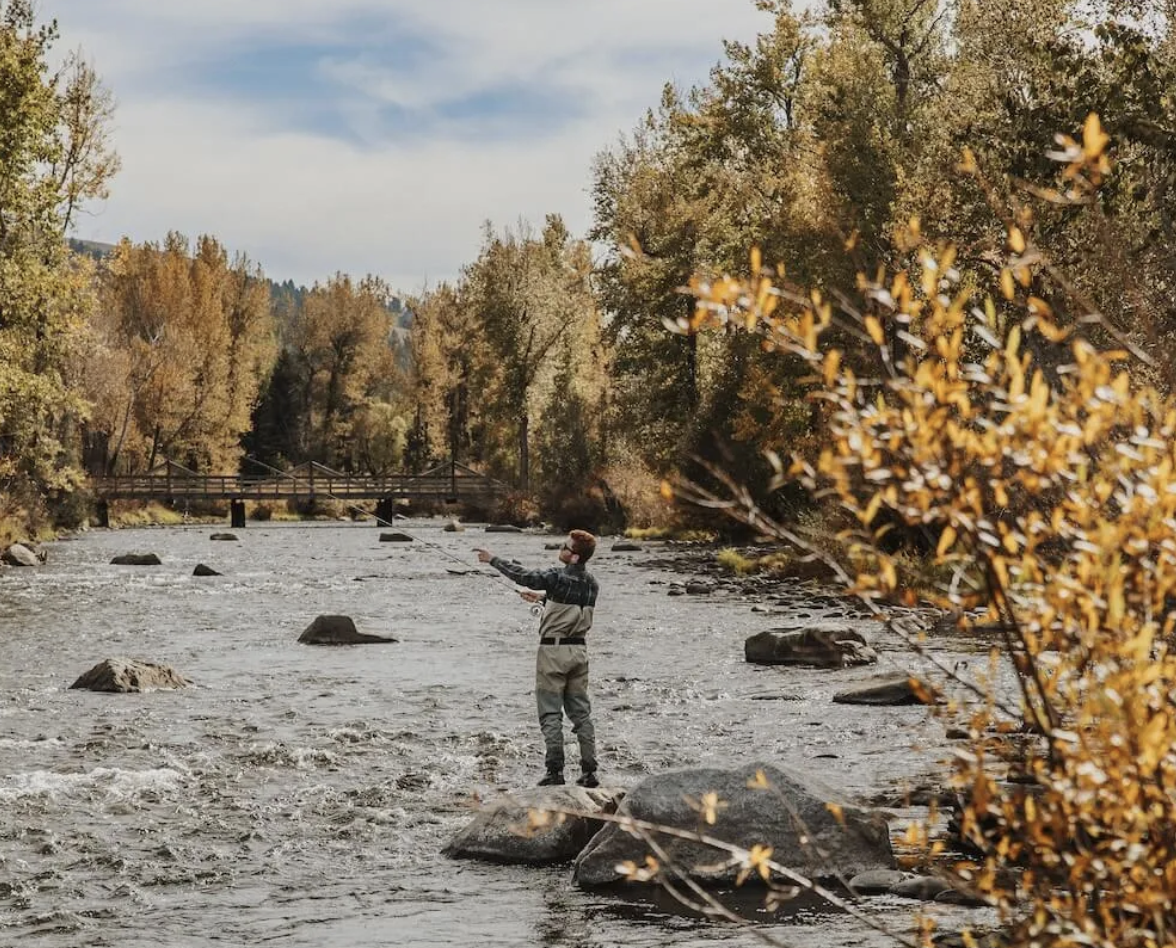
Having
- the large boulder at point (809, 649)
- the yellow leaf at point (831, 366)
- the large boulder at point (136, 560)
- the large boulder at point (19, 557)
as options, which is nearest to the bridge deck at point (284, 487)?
the large boulder at point (136, 560)

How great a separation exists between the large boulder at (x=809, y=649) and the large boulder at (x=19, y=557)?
23246 millimetres

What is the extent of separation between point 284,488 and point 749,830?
2646 inches

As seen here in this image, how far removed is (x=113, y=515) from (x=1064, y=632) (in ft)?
215

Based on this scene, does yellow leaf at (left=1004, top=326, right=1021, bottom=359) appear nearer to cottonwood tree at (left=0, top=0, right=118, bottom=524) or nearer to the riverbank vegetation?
the riverbank vegetation

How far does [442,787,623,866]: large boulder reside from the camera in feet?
35.3

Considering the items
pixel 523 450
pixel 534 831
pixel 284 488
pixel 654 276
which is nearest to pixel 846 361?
pixel 654 276

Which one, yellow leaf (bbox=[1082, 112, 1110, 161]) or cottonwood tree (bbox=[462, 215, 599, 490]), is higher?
cottonwood tree (bbox=[462, 215, 599, 490])

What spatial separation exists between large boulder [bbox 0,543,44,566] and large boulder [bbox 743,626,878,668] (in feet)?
76.3

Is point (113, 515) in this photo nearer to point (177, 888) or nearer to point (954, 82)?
point (954, 82)

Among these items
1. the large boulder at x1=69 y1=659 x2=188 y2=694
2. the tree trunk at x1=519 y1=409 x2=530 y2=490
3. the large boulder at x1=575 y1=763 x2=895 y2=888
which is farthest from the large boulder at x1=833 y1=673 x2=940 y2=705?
the tree trunk at x1=519 y1=409 x2=530 y2=490

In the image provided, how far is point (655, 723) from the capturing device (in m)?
16.5

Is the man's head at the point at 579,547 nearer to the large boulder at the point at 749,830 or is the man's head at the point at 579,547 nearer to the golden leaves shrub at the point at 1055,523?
the large boulder at the point at 749,830

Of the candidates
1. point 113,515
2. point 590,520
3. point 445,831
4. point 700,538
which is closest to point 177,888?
point 445,831

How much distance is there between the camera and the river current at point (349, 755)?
30.8ft
